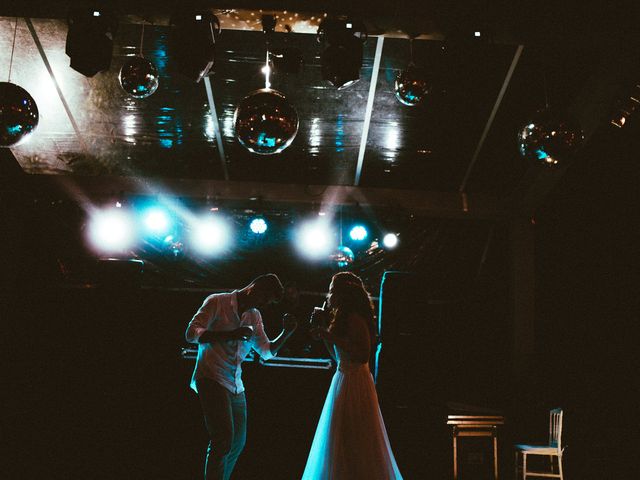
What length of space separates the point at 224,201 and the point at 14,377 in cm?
355

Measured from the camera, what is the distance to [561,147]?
3.41 meters

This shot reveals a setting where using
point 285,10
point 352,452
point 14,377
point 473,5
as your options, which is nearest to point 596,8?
point 473,5

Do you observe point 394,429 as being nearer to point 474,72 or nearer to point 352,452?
point 352,452

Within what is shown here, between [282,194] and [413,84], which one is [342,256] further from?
[413,84]

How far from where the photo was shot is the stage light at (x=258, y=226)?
24.9 feet

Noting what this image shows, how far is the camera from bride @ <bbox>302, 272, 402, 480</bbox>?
3.65 meters

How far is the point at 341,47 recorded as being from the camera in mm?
3586

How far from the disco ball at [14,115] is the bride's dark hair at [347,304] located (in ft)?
7.88

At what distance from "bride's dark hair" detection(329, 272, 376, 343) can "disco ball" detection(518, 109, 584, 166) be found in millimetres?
1630

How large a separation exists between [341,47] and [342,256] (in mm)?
3907

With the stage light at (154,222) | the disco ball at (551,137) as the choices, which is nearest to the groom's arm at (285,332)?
the disco ball at (551,137)

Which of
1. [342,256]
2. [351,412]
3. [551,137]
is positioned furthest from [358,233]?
[551,137]

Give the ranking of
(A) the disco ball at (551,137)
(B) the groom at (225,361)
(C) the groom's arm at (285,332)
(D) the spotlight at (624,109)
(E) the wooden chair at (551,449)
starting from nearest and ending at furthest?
(A) the disco ball at (551,137) → (B) the groom at (225,361) → (C) the groom's arm at (285,332) → (D) the spotlight at (624,109) → (E) the wooden chair at (551,449)

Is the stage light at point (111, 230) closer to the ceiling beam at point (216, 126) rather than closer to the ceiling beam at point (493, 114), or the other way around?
the ceiling beam at point (216, 126)
